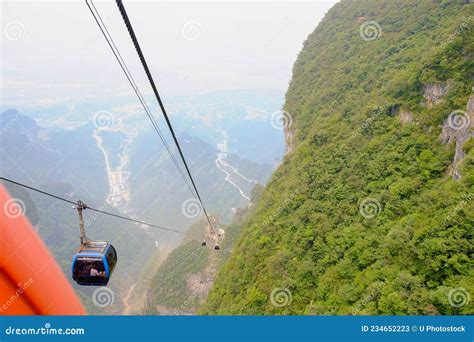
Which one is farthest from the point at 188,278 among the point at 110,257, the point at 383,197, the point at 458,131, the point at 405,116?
the point at 110,257

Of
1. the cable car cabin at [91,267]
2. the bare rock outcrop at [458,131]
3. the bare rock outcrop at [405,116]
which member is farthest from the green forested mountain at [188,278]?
the cable car cabin at [91,267]

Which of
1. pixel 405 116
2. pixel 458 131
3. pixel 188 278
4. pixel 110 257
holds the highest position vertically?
pixel 405 116

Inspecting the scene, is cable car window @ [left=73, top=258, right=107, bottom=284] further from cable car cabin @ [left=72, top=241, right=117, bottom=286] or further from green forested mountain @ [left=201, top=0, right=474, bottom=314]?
green forested mountain @ [left=201, top=0, right=474, bottom=314]

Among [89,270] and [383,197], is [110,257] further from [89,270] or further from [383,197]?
[383,197]

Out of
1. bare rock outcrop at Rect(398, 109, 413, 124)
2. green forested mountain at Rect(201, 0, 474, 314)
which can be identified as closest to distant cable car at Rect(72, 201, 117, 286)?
green forested mountain at Rect(201, 0, 474, 314)

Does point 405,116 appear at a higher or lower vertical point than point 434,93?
lower

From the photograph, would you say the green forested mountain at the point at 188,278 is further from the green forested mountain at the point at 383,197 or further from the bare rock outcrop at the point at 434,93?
the bare rock outcrop at the point at 434,93

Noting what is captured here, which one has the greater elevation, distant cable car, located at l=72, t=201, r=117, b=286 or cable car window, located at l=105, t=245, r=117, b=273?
cable car window, located at l=105, t=245, r=117, b=273

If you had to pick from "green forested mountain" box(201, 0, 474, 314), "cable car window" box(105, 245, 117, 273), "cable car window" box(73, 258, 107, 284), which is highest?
"green forested mountain" box(201, 0, 474, 314)

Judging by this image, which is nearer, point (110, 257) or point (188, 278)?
point (110, 257)
